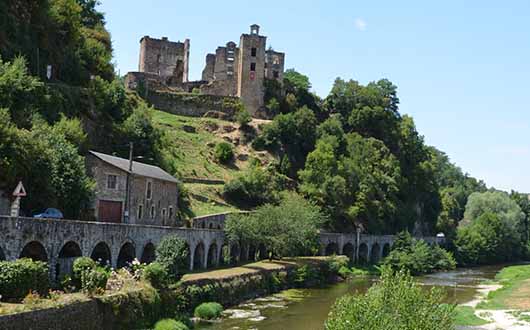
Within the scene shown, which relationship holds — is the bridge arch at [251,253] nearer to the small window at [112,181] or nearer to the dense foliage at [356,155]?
the small window at [112,181]

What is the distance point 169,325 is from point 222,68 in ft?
216

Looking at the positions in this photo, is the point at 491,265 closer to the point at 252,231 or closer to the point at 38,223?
the point at 252,231

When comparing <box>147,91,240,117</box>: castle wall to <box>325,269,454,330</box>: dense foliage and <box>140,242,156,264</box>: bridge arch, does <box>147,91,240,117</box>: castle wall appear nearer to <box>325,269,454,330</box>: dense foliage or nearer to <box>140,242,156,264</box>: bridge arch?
<box>140,242,156,264</box>: bridge arch

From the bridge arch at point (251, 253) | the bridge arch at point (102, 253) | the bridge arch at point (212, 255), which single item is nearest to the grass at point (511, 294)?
the bridge arch at point (212, 255)

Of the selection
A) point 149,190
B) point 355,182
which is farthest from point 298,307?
point 355,182

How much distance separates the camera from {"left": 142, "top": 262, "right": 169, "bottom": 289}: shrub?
31547mm

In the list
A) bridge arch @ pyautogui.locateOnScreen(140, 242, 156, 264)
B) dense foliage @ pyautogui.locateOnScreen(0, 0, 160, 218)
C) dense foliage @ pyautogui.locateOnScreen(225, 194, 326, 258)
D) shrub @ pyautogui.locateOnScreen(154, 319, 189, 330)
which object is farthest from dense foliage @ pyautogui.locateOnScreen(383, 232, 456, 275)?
shrub @ pyautogui.locateOnScreen(154, 319, 189, 330)

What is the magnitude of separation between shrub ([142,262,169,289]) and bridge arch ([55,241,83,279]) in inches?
136

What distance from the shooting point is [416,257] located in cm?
7456

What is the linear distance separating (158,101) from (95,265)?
59.0m

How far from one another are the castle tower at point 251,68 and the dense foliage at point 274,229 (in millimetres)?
33976

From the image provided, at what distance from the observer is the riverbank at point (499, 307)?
124 feet

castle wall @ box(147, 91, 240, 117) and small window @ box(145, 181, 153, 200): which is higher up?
castle wall @ box(147, 91, 240, 117)

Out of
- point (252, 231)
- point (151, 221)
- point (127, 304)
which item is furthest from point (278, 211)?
Answer: point (127, 304)
